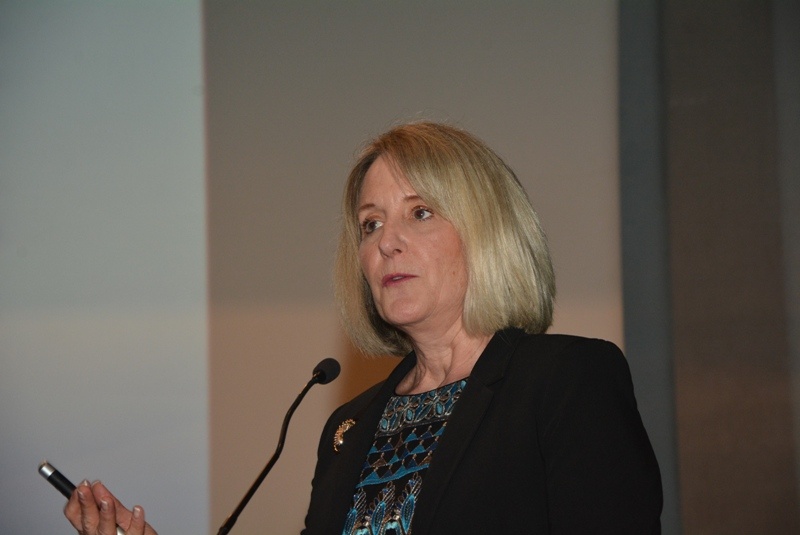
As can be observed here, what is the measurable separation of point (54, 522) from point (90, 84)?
1.65 m

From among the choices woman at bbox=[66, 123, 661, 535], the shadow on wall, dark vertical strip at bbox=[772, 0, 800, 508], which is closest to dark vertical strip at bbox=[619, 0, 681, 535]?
dark vertical strip at bbox=[772, 0, 800, 508]

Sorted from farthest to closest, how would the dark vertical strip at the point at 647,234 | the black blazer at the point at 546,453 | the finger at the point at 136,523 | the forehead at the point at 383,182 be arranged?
the dark vertical strip at the point at 647,234
the forehead at the point at 383,182
the finger at the point at 136,523
the black blazer at the point at 546,453

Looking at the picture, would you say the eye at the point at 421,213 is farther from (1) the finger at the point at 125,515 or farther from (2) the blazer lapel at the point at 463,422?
(1) the finger at the point at 125,515

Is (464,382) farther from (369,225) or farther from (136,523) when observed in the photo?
(136,523)

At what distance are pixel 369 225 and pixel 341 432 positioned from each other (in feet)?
1.62

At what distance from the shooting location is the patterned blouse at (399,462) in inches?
72.1

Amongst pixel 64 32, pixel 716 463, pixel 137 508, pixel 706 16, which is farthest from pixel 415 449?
pixel 64 32

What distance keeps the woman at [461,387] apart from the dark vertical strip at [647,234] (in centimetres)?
142

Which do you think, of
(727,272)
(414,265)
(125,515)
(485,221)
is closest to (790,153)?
(727,272)

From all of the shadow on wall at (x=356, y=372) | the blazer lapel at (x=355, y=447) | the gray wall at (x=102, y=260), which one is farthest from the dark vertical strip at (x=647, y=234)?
the gray wall at (x=102, y=260)

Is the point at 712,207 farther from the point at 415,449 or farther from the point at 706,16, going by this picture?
the point at 415,449

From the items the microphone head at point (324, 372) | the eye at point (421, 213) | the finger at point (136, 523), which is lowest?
the finger at point (136, 523)

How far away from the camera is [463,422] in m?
1.80

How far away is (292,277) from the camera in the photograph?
381 cm
